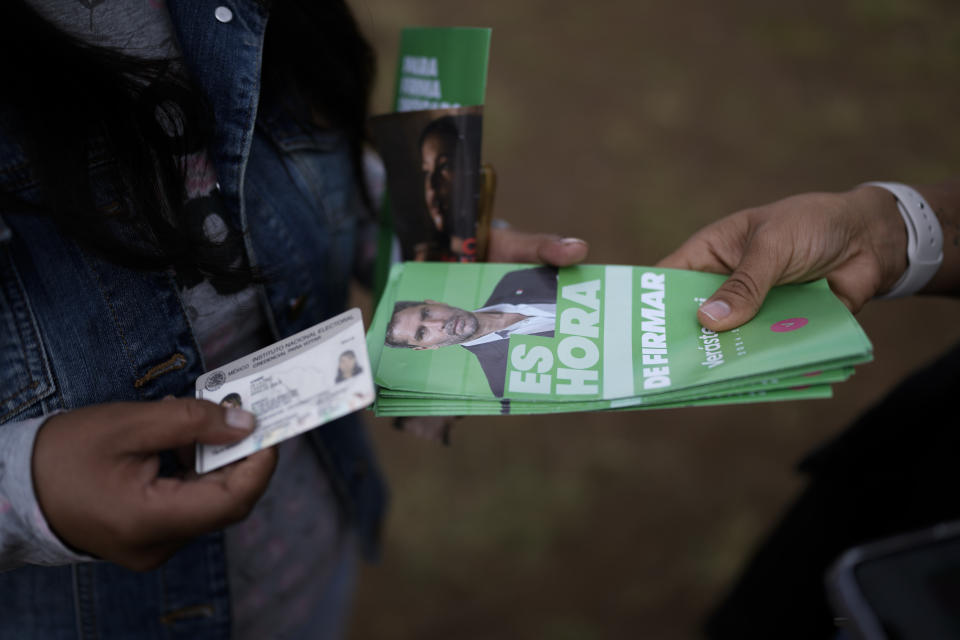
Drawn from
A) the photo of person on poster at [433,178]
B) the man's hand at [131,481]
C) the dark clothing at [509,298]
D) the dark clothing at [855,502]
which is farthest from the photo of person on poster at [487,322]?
the dark clothing at [855,502]

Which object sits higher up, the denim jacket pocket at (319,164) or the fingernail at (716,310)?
the denim jacket pocket at (319,164)

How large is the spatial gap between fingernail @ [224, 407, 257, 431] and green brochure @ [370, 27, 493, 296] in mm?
408

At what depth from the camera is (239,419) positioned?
23.7 inches

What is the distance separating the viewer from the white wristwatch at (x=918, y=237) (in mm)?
871

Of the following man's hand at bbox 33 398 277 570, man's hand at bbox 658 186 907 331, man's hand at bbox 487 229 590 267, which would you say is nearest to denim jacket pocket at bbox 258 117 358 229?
man's hand at bbox 487 229 590 267

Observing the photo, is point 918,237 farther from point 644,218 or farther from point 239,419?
point 644,218

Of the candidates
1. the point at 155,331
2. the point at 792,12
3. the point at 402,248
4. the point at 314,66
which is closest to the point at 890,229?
the point at 402,248

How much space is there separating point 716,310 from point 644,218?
5.98ft

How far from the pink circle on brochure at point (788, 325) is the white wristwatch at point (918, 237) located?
0.29 meters

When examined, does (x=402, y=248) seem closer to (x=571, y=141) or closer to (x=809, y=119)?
(x=571, y=141)

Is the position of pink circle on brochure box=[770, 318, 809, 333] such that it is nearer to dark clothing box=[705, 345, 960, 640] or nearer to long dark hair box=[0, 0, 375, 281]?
dark clothing box=[705, 345, 960, 640]

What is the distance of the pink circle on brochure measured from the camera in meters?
0.71

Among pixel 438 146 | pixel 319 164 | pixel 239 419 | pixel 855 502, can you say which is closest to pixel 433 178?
pixel 438 146

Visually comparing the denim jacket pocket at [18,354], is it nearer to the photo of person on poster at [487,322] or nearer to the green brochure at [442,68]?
the photo of person on poster at [487,322]
